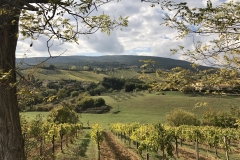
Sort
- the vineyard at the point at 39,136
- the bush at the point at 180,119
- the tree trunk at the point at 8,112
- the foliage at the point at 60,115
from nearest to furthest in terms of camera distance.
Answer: the tree trunk at the point at 8,112
the vineyard at the point at 39,136
the foliage at the point at 60,115
the bush at the point at 180,119

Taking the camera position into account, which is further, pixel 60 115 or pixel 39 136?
pixel 60 115

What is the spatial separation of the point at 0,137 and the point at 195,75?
9.79ft

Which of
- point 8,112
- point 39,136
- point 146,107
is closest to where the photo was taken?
point 8,112

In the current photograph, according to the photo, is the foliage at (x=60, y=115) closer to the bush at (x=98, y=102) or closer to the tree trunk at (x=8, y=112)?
the tree trunk at (x=8, y=112)

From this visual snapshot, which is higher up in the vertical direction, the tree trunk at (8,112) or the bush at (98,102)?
the tree trunk at (8,112)

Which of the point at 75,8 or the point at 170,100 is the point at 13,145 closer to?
the point at 75,8

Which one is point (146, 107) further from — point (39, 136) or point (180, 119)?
point (39, 136)

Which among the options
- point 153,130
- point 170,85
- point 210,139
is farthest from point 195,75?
point 210,139

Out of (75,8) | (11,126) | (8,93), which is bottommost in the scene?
(11,126)

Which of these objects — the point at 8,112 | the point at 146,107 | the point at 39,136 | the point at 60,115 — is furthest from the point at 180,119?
the point at 8,112

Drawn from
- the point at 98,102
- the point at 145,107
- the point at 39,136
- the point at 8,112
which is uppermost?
the point at 8,112

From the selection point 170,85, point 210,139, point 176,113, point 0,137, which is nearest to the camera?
point 0,137

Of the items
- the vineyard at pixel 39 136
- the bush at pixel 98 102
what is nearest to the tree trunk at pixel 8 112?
the vineyard at pixel 39 136

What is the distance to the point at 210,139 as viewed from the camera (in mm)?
16062
